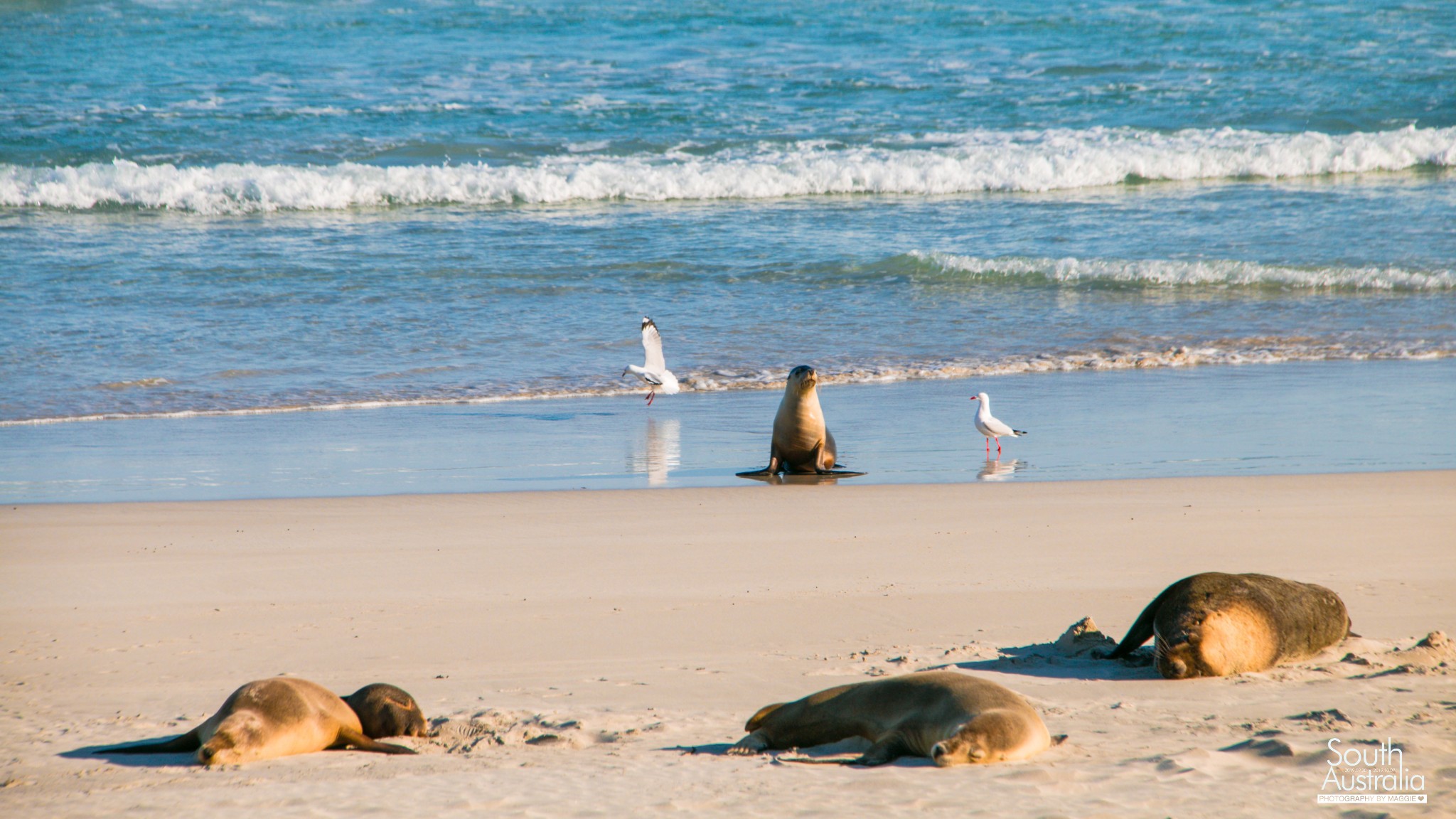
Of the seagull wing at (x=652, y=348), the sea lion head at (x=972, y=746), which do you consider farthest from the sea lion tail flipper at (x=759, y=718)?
the seagull wing at (x=652, y=348)

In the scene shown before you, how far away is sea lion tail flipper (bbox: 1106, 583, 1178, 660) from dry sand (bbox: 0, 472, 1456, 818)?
0.06 metres

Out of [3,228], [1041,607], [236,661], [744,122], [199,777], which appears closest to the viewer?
[199,777]

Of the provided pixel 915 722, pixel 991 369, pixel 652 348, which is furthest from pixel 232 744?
pixel 991 369

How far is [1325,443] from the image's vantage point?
7027 mm

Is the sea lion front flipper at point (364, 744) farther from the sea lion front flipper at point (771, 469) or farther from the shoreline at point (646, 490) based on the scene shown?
the sea lion front flipper at point (771, 469)

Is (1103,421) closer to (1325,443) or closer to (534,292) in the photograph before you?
(1325,443)

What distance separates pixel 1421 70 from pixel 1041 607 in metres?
23.6

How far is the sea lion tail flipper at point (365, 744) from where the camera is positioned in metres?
3.04

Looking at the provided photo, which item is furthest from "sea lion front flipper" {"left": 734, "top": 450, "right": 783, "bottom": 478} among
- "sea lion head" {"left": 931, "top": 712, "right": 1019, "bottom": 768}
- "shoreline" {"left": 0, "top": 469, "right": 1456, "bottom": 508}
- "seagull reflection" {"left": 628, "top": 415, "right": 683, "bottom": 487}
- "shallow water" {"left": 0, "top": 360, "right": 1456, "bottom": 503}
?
"sea lion head" {"left": 931, "top": 712, "right": 1019, "bottom": 768}

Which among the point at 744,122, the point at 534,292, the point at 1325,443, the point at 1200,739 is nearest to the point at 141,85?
the point at 744,122

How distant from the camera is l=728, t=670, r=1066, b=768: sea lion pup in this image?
2801mm

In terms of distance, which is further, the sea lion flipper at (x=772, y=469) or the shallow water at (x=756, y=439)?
the sea lion flipper at (x=772, y=469)

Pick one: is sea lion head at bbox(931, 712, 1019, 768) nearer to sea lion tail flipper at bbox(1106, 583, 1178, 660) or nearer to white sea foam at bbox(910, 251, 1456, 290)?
sea lion tail flipper at bbox(1106, 583, 1178, 660)

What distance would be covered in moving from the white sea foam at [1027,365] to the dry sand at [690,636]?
10.8ft
